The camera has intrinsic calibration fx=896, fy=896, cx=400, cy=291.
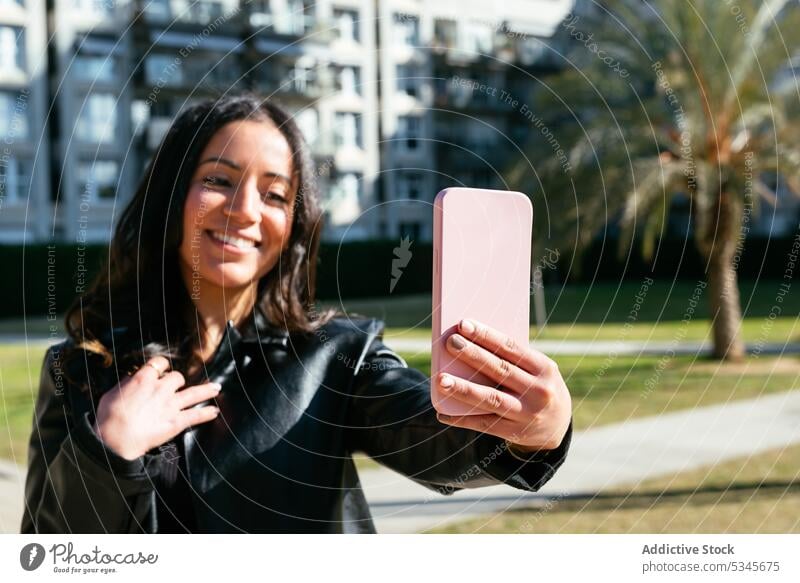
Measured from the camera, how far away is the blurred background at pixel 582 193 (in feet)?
15.1

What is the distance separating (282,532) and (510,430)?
0.72m

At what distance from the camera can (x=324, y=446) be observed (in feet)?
6.05

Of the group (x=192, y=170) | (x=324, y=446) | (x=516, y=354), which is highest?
(x=192, y=170)

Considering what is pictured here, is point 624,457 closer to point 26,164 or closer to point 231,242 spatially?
point 231,242

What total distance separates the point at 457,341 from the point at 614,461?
5.60m

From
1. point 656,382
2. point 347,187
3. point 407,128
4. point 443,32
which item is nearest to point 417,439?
point 443,32

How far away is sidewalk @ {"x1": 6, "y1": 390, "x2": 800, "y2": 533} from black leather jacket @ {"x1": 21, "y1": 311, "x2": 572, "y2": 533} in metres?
2.51

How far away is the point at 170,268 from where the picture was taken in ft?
6.81

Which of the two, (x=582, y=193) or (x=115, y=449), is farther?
(x=582, y=193)

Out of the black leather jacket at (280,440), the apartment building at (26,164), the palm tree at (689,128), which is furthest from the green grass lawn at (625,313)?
the apartment building at (26,164)

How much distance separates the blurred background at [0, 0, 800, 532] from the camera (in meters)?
4.62
